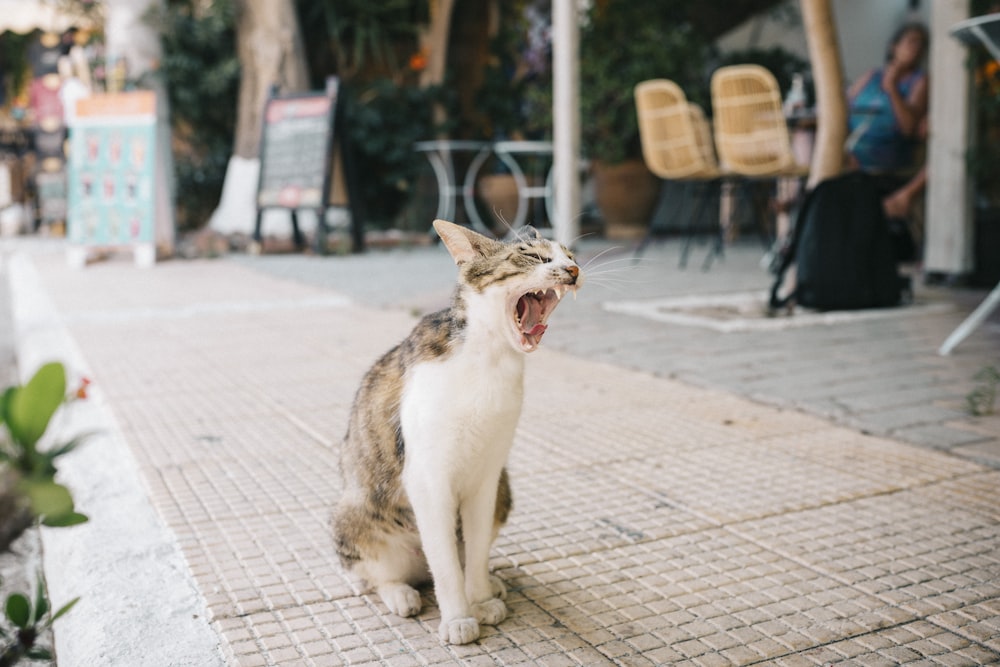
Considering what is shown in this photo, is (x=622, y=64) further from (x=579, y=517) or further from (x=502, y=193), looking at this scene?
(x=579, y=517)

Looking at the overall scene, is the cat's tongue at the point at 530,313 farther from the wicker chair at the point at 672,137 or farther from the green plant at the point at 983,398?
the wicker chair at the point at 672,137

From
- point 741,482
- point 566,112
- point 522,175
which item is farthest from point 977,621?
point 522,175

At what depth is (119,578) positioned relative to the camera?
176 centimetres

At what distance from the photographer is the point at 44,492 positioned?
61cm

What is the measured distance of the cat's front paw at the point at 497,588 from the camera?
5.46 ft

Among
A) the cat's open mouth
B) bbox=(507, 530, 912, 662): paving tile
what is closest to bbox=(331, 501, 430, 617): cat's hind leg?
bbox=(507, 530, 912, 662): paving tile

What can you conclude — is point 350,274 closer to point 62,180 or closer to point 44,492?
point 44,492

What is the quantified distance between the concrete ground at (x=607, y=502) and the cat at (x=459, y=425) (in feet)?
0.30

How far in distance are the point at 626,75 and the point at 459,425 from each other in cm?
846

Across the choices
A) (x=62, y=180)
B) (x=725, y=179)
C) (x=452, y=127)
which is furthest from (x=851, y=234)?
(x=62, y=180)

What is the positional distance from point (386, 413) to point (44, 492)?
3.39 ft

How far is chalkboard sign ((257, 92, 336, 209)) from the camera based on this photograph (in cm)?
825

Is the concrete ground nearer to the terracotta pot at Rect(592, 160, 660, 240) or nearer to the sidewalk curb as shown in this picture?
the sidewalk curb

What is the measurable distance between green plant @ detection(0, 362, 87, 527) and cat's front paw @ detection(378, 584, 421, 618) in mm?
1066
